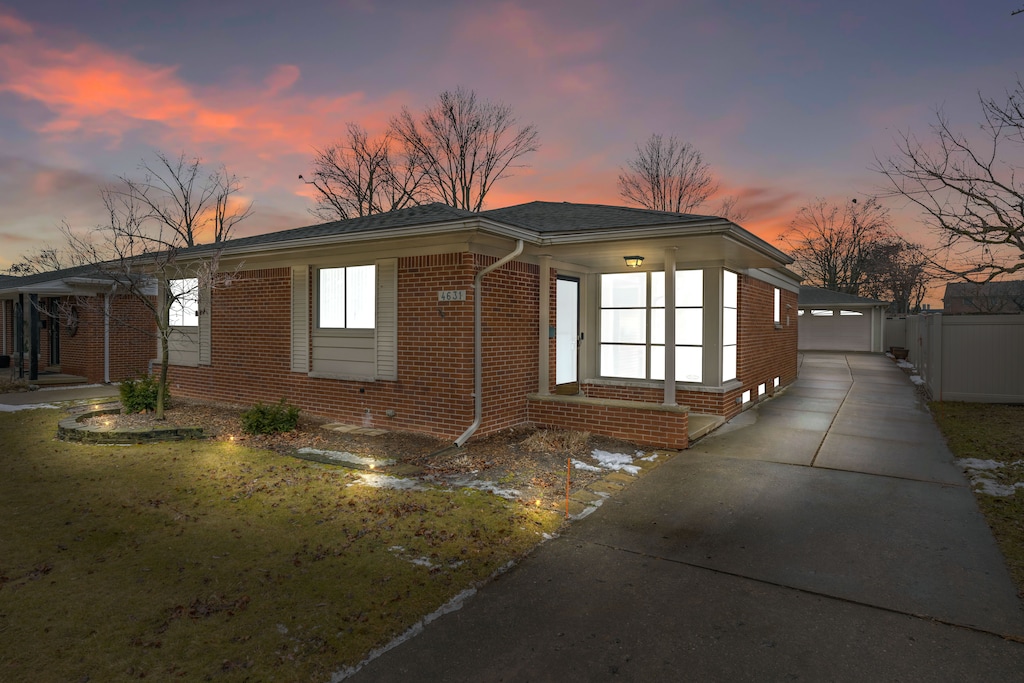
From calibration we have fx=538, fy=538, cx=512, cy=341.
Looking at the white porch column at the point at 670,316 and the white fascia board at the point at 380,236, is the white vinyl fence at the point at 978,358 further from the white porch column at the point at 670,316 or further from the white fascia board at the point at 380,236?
the white fascia board at the point at 380,236

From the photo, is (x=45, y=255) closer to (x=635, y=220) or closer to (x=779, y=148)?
(x=635, y=220)

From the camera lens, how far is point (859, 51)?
34.6ft

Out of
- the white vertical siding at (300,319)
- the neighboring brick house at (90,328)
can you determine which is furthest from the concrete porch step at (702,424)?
the neighboring brick house at (90,328)

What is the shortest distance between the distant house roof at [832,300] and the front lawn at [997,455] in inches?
739

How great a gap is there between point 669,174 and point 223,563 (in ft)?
114

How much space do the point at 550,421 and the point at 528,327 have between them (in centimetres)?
160

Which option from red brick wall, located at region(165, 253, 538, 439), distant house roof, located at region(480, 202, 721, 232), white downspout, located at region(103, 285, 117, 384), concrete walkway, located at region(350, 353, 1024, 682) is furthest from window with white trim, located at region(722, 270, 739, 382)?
white downspout, located at region(103, 285, 117, 384)

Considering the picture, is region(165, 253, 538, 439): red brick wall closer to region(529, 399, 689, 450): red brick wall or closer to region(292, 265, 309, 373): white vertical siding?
region(292, 265, 309, 373): white vertical siding

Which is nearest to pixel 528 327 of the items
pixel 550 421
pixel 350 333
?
pixel 550 421

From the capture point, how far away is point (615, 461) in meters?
7.04

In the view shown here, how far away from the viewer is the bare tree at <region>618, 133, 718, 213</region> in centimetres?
3366

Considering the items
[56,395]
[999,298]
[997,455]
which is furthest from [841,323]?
[56,395]

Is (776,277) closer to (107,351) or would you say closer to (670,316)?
(670,316)

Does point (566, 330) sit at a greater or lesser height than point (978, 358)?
greater
